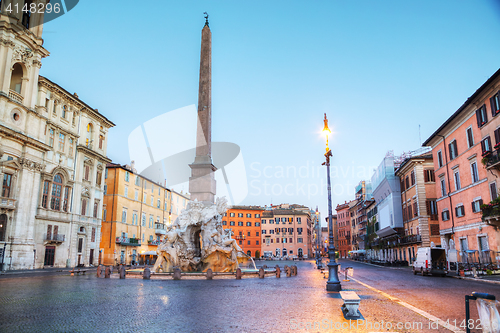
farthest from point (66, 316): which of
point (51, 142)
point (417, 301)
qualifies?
point (51, 142)

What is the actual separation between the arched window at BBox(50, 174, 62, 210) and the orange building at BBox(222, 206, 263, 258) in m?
53.4

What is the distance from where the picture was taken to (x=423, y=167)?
40531 millimetres

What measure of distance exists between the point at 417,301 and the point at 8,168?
32.6 metres

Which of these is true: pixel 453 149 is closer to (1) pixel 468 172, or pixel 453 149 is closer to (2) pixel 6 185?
(1) pixel 468 172

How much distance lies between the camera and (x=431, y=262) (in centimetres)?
2475

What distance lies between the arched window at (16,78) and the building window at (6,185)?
8197 mm

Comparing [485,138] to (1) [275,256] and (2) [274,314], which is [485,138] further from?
(1) [275,256]

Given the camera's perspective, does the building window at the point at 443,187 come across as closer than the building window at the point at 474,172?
No

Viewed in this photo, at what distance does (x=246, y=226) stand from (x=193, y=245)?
68056mm

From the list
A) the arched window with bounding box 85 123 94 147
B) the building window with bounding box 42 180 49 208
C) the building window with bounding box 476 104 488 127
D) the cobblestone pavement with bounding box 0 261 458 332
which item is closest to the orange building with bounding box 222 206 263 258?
the arched window with bounding box 85 123 94 147

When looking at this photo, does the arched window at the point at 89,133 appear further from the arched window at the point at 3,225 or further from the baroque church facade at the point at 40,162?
the arched window at the point at 3,225

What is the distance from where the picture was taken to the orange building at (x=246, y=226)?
88125 mm

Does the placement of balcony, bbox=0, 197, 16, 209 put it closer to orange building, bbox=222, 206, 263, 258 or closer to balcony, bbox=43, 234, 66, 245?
balcony, bbox=43, 234, 66, 245

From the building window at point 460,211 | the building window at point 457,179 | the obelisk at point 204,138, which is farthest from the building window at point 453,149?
the obelisk at point 204,138
